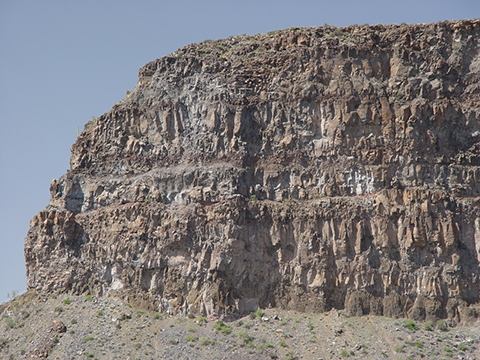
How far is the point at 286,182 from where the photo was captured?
46.0m

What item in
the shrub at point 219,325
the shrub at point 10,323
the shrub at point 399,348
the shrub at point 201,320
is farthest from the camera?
the shrub at point 10,323

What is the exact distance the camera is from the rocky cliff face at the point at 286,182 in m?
43.0

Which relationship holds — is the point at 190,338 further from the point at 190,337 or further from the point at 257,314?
the point at 257,314

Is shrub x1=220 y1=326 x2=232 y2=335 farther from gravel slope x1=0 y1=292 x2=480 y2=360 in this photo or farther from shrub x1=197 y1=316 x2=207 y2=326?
shrub x1=197 y1=316 x2=207 y2=326

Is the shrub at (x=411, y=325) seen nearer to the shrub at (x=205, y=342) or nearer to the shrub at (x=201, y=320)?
the shrub at (x=205, y=342)

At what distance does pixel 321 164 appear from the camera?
4581cm

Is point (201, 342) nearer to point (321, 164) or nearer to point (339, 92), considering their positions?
point (321, 164)

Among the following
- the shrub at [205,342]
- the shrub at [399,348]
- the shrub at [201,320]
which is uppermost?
the shrub at [201,320]

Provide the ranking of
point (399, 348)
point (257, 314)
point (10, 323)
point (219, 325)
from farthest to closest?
point (10, 323), point (257, 314), point (219, 325), point (399, 348)

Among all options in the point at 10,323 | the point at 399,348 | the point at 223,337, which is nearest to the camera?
the point at 399,348

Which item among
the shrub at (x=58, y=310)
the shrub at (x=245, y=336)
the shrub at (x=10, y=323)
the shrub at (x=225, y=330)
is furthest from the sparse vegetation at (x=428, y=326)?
the shrub at (x=10, y=323)

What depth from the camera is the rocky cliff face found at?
4297 centimetres

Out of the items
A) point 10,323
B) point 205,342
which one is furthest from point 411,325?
point 10,323

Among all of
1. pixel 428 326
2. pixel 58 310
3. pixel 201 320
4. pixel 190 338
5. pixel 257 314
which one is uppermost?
pixel 58 310
